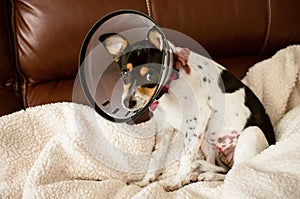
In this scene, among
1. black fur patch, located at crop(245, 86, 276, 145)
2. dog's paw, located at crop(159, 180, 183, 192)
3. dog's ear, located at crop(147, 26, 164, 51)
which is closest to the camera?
dog's ear, located at crop(147, 26, 164, 51)

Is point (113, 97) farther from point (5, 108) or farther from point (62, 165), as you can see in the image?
point (5, 108)

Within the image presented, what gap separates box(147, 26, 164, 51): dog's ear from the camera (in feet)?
3.51

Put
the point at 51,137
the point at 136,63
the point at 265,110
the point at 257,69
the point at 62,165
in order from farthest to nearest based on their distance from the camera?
1. the point at 257,69
2. the point at 265,110
3. the point at 51,137
4. the point at 62,165
5. the point at 136,63

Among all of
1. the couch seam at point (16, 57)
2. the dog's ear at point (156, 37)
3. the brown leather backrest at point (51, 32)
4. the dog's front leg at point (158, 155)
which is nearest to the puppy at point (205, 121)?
the dog's front leg at point (158, 155)

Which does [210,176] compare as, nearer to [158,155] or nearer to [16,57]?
[158,155]

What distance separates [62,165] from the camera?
1291 mm

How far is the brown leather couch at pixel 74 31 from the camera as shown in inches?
58.4

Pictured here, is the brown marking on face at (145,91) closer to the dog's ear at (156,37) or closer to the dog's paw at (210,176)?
the dog's ear at (156,37)

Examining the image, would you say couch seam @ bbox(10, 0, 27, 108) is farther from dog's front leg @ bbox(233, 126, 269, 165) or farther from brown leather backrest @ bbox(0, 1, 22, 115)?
dog's front leg @ bbox(233, 126, 269, 165)

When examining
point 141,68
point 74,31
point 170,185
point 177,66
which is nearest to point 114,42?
point 141,68

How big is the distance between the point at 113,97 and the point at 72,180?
0.99 ft

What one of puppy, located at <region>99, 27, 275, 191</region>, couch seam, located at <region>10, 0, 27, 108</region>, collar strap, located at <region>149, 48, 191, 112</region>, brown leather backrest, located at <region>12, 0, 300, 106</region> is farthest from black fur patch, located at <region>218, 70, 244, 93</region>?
couch seam, located at <region>10, 0, 27, 108</region>

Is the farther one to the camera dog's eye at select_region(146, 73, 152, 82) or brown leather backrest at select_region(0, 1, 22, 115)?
brown leather backrest at select_region(0, 1, 22, 115)

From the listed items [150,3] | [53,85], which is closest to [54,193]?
[53,85]
